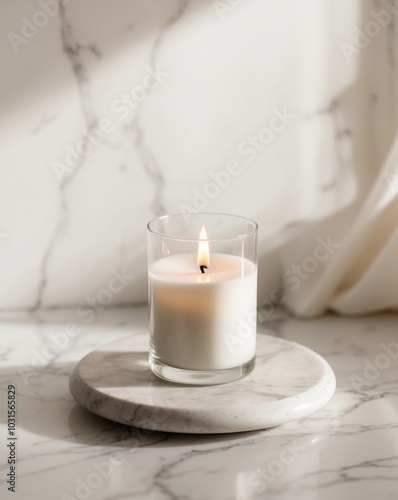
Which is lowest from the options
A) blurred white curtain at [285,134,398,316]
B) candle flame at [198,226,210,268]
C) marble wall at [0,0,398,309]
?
blurred white curtain at [285,134,398,316]

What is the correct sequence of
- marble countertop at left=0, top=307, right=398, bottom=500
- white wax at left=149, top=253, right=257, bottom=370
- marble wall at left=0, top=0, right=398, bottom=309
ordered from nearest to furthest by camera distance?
marble countertop at left=0, top=307, right=398, bottom=500, white wax at left=149, top=253, right=257, bottom=370, marble wall at left=0, top=0, right=398, bottom=309

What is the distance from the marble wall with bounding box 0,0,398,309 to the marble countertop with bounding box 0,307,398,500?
193mm

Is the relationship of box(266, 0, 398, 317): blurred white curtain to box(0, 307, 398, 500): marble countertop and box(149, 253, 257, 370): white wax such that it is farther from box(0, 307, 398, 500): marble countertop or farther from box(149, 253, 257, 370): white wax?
box(149, 253, 257, 370): white wax

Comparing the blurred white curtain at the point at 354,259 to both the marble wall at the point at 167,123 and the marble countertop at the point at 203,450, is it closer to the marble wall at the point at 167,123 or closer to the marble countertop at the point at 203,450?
the marble wall at the point at 167,123

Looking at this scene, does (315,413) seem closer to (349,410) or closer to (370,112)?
(349,410)

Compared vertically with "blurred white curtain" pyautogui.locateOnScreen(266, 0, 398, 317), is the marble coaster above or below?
below

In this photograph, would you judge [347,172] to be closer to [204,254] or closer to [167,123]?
[167,123]

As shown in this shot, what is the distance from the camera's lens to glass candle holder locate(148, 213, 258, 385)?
2.65 ft

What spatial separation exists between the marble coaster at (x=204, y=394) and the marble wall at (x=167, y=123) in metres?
0.24

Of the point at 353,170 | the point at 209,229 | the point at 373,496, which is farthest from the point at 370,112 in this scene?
the point at 373,496

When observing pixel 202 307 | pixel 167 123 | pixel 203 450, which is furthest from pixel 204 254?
pixel 167 123

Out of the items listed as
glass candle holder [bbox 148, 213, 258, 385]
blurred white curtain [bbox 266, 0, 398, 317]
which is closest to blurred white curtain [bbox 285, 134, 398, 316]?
blurred white curtain [bbox 266, 0, 398, 317]

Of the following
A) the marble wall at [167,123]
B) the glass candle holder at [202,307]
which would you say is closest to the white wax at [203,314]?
the glass candle holder at [202,307]

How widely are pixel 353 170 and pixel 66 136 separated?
381 mm
